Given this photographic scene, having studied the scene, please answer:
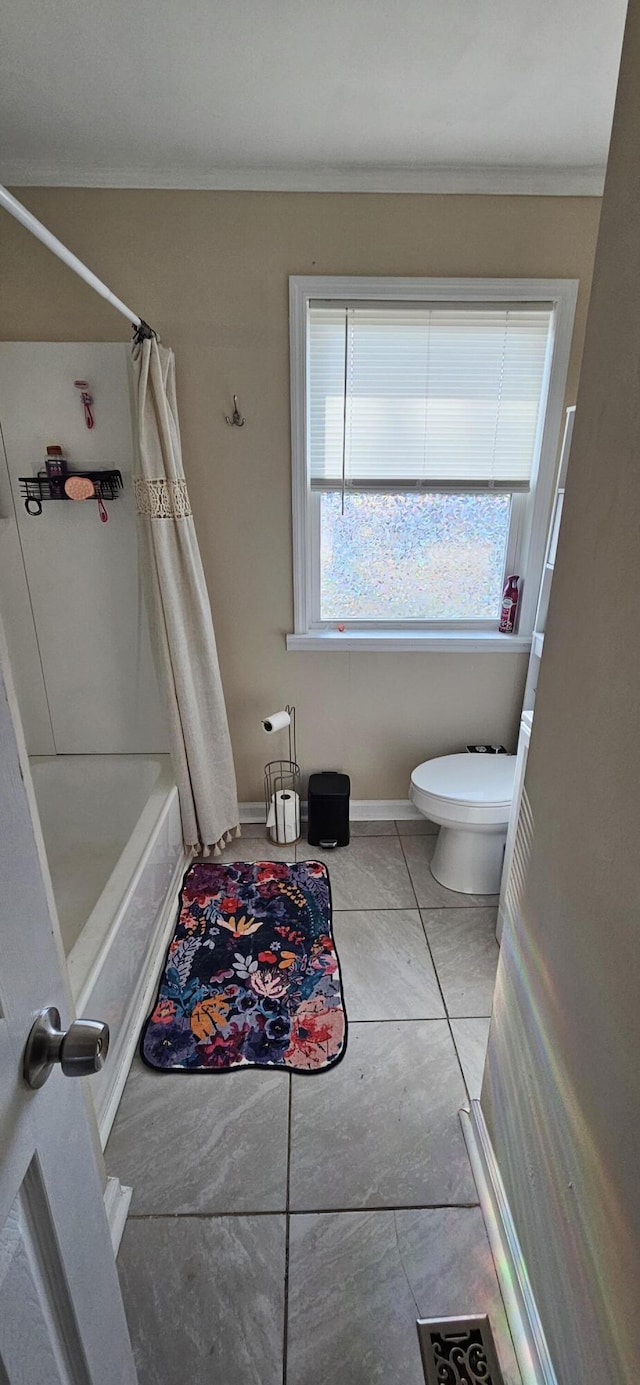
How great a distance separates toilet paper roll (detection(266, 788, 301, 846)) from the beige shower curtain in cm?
16

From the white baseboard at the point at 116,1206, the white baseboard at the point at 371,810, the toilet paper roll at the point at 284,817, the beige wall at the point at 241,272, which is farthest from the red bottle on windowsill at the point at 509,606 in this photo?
the white baseboard at the point at 116,1206

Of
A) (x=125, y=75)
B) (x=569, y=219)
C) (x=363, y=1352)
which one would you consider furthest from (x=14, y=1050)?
(x=569, y=219)

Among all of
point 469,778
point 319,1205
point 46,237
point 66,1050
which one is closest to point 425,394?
point 46,237

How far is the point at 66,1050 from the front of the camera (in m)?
0.56

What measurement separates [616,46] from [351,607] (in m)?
1.61

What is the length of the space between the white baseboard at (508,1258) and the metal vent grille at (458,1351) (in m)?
0.05

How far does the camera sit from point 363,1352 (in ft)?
3.43

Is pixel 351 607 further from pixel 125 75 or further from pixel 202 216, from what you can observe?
pixel 125 75

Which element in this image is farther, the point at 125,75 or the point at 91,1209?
the point at 125,75

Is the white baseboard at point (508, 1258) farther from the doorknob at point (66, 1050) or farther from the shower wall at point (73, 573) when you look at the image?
the shower wall at point (73, 573)

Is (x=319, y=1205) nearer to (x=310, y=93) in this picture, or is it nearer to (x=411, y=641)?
(x=411, y=641)

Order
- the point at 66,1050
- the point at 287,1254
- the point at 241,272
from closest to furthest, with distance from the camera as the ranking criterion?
the point at 66,1050
the point at 287,1254
the point at 241,272

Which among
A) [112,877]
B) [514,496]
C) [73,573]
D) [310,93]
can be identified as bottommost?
[112,877]

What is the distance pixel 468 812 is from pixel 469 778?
7.2 inches
